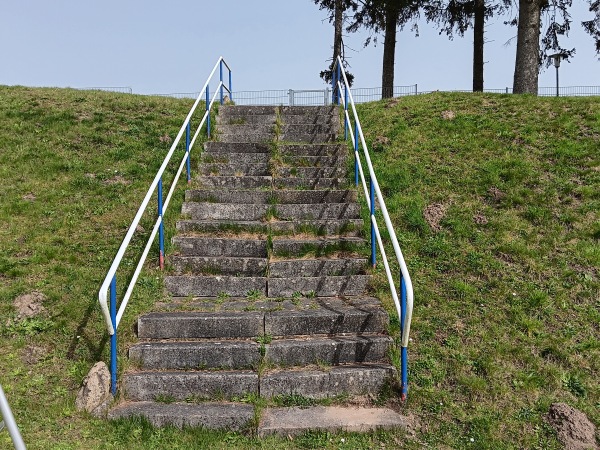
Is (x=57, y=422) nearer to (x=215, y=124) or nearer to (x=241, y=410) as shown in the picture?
(x=241, y=410)

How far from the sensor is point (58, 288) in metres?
4.82

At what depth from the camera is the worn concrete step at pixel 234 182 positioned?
682cm

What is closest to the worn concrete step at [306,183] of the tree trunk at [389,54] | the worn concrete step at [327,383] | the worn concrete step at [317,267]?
the worn concrete step at [317,267]

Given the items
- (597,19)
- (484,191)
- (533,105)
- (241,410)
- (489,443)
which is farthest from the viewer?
(597,19)

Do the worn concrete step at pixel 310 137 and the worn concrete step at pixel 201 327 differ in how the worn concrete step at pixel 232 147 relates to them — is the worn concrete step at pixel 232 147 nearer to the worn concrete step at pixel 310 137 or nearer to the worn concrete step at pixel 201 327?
the worn concrete step at pixel 310 137

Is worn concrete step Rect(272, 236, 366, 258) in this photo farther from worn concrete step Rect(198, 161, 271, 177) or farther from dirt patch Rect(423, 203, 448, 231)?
worn concrete step Rect(198, 161, 271, 177)

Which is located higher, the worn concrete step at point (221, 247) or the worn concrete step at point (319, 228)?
the worn concrete step at point (319, 228)

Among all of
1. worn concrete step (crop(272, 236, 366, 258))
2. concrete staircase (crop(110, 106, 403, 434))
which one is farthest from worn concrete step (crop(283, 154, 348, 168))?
worn concrete step (crop(272, 236, 366, 258))

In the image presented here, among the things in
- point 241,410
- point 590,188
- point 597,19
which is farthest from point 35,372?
point 597,19

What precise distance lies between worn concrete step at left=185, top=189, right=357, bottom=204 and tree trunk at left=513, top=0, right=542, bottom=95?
7.04 metres

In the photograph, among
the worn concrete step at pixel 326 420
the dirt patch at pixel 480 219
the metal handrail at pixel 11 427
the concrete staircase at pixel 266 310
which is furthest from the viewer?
the dirt patch at pixel 480 219

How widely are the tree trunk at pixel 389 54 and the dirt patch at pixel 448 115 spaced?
6.56m

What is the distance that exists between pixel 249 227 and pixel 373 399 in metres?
2.77

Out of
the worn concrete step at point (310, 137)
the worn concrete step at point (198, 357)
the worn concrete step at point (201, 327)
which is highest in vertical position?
the worn concrete step at point (310, 137)
